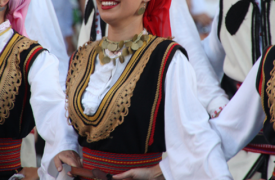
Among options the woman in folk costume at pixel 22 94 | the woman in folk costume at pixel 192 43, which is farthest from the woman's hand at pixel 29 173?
the woman in folk costume at pixel 192 43

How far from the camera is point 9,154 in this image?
2.38 m

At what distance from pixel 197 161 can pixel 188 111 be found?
0.75ft

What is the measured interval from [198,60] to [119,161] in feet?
4.12

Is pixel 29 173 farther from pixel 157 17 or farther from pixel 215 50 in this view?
pixel 215 50

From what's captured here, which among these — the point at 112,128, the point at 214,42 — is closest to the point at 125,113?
the point at 112,128

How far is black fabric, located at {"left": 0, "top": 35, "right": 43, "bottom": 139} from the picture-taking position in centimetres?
231

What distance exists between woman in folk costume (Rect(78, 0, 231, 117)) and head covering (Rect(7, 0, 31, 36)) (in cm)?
55

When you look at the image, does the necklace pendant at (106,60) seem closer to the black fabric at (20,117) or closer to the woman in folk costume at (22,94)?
the woman in folk costume at (22,94)

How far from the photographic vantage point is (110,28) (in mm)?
2111

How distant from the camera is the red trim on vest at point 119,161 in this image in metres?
1.94

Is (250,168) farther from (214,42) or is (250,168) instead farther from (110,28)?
(110,28)

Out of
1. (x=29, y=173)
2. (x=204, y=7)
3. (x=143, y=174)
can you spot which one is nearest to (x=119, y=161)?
(x=143, y=174)

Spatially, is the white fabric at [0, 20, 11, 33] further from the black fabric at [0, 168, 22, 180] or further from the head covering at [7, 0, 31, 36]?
the black fabric at [0, 168, 22, 180]

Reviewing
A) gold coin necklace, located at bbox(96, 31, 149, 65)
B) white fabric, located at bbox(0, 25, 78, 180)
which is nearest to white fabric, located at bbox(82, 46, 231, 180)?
gold coin necklace, located at bbox(96, 31, 149, 65)
